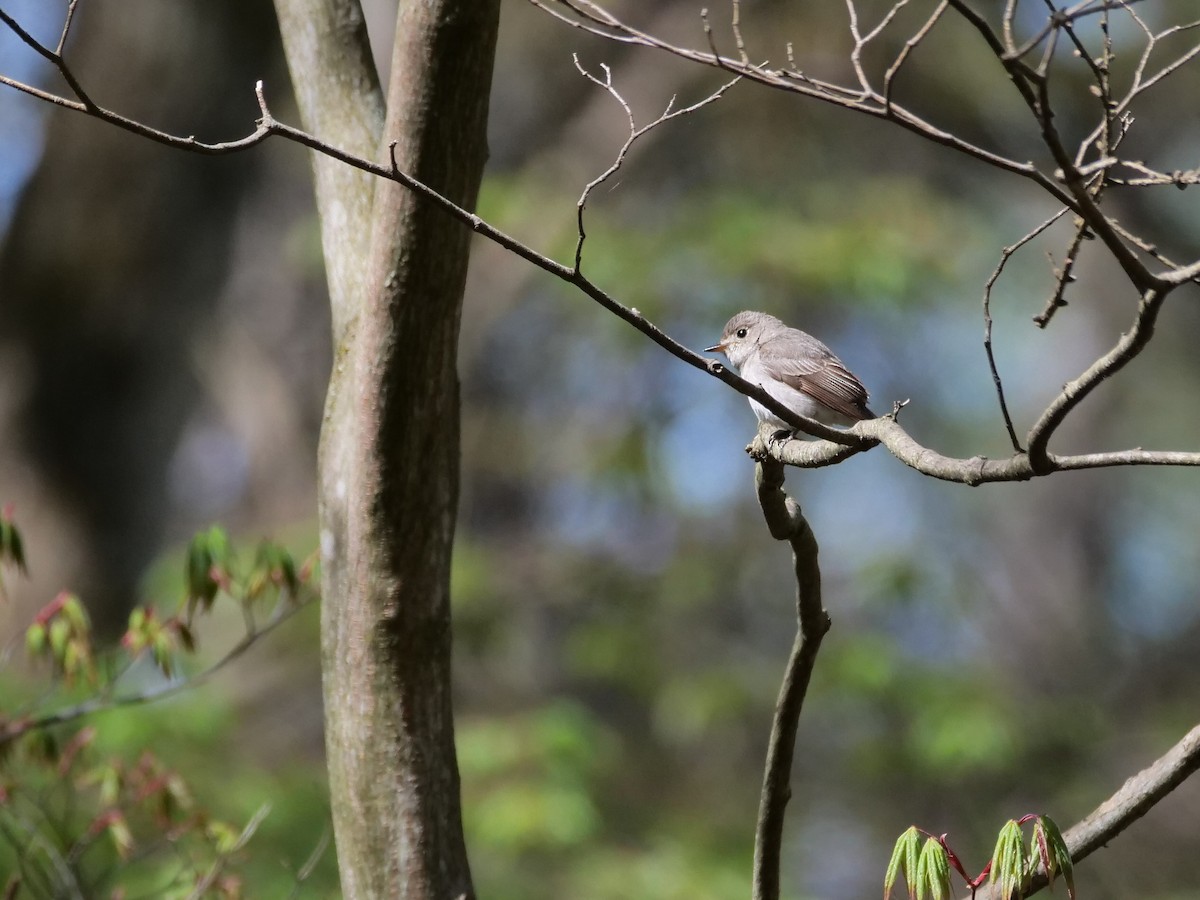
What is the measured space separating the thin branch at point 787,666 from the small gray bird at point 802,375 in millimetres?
1427

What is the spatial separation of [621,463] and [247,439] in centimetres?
457

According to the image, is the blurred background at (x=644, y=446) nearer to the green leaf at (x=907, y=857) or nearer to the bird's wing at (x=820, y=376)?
the bird's wing at (x=820, y=376)

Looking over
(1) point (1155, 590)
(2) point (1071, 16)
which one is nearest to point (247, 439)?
(1) point (1155, 590)

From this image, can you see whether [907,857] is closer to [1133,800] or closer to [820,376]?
[1133,800]

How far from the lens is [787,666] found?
229 cm

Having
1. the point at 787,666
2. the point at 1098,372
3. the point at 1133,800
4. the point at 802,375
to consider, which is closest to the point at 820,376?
the point at 802,375

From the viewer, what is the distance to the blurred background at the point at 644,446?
21.5ft

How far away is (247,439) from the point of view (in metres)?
11.5

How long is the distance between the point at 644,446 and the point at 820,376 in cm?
460

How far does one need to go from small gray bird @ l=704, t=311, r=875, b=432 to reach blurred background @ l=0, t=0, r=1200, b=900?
8.02 feet

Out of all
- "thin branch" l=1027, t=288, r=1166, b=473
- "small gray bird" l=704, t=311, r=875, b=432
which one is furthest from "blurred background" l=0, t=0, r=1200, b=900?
"thin branch" l=1027, t=288, r=1166, b=473

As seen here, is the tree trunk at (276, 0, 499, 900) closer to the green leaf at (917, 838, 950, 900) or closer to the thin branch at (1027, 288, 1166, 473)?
the green leaf at (917, 838, 950, 900)

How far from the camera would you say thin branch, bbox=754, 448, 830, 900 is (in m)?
2.27

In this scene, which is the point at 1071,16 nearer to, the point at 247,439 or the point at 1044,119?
the point at 1044,119
